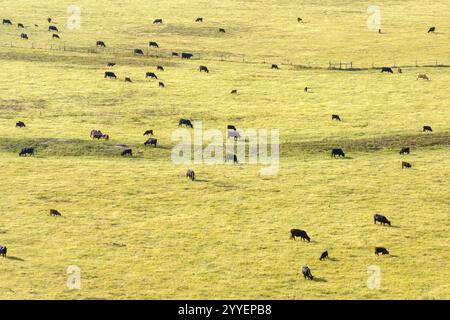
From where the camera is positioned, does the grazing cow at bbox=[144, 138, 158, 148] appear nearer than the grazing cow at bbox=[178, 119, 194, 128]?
Yes

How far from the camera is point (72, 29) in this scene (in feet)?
370

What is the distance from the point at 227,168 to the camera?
214ft

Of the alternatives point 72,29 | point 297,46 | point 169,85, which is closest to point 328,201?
point 169,85

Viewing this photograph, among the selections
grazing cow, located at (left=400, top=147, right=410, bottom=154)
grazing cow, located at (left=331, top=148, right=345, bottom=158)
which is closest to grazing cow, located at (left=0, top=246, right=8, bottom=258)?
grazing cow, located at (left=331, top=148, right=345, bottom=158)

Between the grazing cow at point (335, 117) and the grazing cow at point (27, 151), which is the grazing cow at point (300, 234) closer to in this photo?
the grazing cow at point (27, 151)

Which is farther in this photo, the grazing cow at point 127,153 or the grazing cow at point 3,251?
the grazing cow at point 127,153

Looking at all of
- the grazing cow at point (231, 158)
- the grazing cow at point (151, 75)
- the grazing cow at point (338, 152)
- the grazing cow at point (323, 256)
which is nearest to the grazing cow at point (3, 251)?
the grazing cow at point (323, 256)

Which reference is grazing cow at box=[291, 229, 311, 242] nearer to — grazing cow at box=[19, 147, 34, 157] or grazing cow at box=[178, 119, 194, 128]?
grazing cow at box=[19, 147, 34, 157]

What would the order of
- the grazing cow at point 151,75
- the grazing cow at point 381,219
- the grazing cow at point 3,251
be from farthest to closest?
the grazing cow at point 151,75 < the grazing cow at point 381,219 < the grazing cow at point 3,251

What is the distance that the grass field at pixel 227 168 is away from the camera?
151ft

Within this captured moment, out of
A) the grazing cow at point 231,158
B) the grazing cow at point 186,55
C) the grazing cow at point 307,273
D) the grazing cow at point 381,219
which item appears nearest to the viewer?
the grazing cow at point 307,273

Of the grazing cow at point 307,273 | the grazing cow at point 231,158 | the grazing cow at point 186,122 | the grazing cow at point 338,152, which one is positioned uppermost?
the grazing cow at point 186,122

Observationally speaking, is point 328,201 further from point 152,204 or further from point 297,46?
point 297,46

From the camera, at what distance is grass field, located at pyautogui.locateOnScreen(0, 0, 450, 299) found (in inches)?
1807
